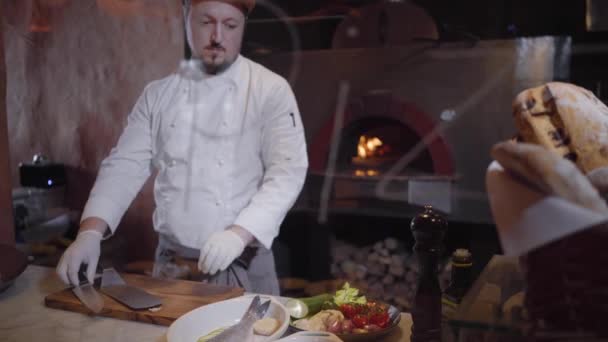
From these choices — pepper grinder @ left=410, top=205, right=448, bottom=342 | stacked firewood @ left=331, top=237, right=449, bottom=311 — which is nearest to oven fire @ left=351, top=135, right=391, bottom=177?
stacked firewood @ left=331, top=237, right=449, bottom=311

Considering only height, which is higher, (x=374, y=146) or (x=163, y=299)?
(x=374, y=146)

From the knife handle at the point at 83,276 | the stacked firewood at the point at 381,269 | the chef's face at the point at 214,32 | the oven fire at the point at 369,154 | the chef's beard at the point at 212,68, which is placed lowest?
the stacked firewood at the point at 381,269

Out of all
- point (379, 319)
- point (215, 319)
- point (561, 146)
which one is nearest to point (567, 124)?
point (561, 146)

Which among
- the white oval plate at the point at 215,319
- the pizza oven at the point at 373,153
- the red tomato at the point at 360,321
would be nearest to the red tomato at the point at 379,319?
the red tomato at the point at 360,321

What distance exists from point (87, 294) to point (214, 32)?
0.61 meters

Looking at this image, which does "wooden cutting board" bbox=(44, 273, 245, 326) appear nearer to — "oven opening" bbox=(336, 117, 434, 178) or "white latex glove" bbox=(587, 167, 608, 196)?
"oven opening" bbox=(336, 117, 434, 178)

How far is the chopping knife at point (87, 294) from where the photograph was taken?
39.9 inches

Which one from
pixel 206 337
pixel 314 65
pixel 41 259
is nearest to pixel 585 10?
pixel 314 65

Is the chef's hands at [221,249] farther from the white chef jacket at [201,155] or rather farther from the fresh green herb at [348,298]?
the fresh green herb at [348,298]

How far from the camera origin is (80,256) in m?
1.14

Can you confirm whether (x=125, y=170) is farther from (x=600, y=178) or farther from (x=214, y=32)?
(x=600, y=178)

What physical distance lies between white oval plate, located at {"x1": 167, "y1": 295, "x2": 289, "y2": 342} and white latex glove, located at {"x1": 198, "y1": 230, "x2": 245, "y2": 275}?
0.21 m

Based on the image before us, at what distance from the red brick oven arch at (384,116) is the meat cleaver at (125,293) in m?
0.52

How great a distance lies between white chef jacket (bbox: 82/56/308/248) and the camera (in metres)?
1.16
